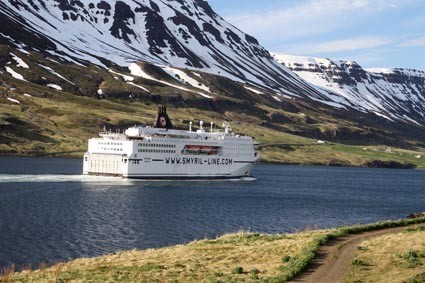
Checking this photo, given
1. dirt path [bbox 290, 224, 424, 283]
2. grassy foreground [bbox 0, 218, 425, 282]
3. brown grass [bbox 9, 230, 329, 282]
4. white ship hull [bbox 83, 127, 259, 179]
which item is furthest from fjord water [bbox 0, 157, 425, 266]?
dirt path [bbox 290, 224, 424, 283]

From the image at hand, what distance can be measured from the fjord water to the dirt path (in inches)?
961

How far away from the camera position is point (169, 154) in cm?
13175

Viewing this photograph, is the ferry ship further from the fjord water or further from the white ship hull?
the fjord water

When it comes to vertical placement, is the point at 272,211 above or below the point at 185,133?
below

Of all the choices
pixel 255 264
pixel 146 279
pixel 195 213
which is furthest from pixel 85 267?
pixel 195 213

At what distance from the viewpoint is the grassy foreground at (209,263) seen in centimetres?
3203

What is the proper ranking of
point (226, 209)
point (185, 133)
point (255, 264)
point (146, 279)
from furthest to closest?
1. point (185, 133)
2. point (226, 209)
3. point (255, 264)
4. point (146, 279)

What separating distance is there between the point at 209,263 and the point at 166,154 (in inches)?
3766

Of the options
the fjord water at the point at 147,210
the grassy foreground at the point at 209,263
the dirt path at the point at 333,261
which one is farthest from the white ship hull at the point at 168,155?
the dirt path at the point at 333,261

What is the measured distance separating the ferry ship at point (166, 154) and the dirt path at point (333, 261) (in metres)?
88.4

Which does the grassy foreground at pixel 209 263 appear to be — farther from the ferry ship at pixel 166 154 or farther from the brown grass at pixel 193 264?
the ferry ship at pixel 166 154

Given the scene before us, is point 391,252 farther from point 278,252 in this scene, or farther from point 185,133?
point 185,133

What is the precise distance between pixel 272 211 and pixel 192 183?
4229cm

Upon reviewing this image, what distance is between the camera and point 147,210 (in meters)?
85.2
